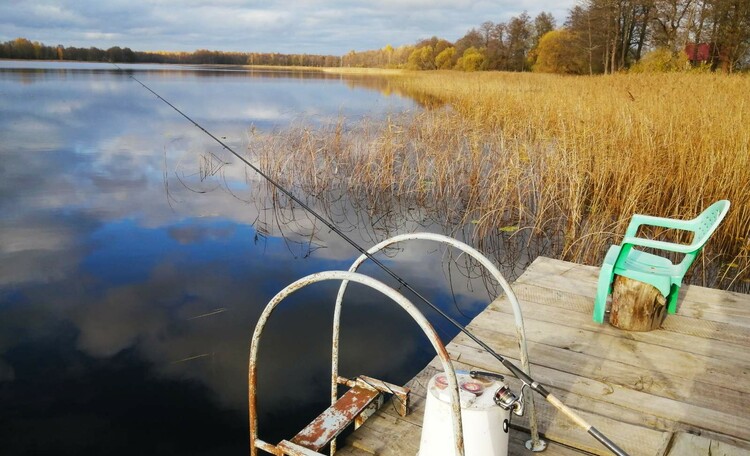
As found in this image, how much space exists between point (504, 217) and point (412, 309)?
5755mm

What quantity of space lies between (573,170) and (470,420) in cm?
439

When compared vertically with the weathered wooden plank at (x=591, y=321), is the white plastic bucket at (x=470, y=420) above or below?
above

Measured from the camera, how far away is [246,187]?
9.83 m

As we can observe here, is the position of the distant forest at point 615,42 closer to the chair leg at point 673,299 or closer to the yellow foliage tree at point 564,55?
the yellow foliage tree at point 564,55

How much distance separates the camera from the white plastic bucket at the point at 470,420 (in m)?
1.82

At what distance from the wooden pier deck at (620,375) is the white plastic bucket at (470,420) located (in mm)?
373

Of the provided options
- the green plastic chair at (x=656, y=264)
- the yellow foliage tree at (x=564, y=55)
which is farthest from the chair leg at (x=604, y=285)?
the yellow foliage tree at (x=564, y=55)

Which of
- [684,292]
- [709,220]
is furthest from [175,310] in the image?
[709,220]

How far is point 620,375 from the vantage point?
2.81 metres

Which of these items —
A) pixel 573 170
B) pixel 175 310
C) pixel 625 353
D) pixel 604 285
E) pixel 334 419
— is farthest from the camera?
pixel 573 170

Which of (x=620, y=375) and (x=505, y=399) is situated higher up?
(x=505, y=399)

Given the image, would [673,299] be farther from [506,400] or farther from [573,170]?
[573,170]

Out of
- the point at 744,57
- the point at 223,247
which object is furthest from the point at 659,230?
the point at 744,57

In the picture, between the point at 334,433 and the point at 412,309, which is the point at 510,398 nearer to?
the point at 412,309
